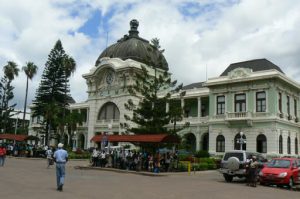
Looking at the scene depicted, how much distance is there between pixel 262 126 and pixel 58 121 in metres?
27.8

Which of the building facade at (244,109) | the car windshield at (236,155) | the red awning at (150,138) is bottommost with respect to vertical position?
Answer: the car windshield at (236,155)

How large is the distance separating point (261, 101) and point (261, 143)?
4.45m

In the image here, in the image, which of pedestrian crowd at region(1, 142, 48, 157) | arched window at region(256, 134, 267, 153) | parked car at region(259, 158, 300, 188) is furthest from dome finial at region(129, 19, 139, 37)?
parked car at region(259, 158, 300, 188)

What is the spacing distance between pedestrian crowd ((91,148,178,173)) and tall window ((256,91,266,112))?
581 inches

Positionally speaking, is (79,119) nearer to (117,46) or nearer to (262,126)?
(117,46)

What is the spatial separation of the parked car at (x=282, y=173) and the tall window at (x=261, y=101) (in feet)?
64.0

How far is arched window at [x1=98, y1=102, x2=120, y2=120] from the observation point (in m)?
58.2

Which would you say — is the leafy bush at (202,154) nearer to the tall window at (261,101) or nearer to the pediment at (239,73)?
the tall window at (261,101)

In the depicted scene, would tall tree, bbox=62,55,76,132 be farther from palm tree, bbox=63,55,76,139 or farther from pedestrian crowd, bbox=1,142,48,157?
pedestrian crowd, bbox=1,142,48,157

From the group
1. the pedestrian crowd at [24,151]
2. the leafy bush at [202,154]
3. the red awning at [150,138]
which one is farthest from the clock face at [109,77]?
the red awning at [150,138]

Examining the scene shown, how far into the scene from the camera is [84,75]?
62.7m

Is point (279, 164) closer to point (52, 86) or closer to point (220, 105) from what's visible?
point (220, 105)

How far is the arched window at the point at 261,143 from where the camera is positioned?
39625 mm

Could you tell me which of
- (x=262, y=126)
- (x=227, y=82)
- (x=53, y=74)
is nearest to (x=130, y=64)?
(x=53, y=74)
